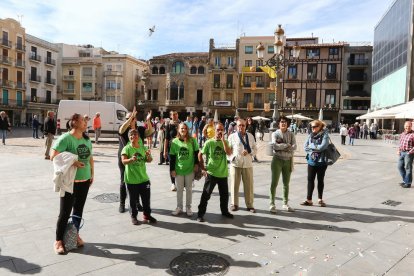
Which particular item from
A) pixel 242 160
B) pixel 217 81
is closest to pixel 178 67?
pixel 217 81

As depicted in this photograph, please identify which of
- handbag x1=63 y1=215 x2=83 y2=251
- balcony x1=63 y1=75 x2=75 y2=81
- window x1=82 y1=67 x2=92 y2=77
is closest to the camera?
handbag x1=63 y1=215 x2=83 y2=251

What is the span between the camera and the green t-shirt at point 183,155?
5.54 m

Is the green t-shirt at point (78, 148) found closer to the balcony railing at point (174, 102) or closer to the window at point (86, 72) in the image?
the balcony railing at point (174, 102)

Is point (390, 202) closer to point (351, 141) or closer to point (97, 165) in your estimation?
point (97, 165)

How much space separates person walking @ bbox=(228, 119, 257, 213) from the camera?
5.92 metres

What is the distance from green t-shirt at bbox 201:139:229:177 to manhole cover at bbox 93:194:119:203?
7.42ft

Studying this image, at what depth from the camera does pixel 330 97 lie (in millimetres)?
→ 48250

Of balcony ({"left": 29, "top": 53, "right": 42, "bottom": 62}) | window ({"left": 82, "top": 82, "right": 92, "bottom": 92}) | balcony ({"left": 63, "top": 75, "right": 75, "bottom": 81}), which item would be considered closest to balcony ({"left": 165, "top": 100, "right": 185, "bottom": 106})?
window ({"left": 82, "top": 82, "right": 92, "bottom": 92})

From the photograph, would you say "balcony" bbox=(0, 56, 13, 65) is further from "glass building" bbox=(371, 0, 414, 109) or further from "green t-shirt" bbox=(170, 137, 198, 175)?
"green t-shirt" bbox=(170, 137, 198, 175)

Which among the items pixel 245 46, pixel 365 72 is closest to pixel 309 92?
pixel 365 72

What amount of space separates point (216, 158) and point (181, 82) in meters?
44.4

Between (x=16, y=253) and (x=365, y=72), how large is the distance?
52095 millimetres

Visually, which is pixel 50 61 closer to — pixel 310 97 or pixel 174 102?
pixel 174 102

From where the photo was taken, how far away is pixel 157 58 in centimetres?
4997
